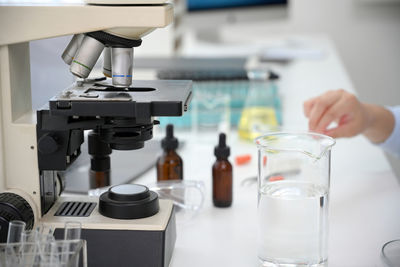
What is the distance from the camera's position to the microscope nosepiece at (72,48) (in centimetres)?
100

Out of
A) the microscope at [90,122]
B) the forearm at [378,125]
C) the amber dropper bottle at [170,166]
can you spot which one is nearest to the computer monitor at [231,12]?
the forearm at [378,125]

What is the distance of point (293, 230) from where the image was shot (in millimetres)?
966

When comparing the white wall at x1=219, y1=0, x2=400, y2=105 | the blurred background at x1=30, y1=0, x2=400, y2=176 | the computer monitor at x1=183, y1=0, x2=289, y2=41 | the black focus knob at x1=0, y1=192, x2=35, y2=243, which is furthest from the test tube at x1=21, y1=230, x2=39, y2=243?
the white wall at x1=219, y1=0, x2=400, y2=105

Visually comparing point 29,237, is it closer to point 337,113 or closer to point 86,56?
point 86,56

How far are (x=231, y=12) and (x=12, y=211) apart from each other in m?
2.26

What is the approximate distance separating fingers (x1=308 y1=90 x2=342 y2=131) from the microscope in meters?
0.51

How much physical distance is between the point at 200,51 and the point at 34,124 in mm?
2172

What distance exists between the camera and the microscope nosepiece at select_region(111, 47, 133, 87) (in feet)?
3.23

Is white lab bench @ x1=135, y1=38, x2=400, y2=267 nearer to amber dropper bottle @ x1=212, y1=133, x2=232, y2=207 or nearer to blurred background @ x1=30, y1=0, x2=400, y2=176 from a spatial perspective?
amber dropper bottle @ x1=212, y1=133, x2=232, y2=207

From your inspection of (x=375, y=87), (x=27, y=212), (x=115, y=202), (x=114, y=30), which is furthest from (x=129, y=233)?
(x=375, y=87)

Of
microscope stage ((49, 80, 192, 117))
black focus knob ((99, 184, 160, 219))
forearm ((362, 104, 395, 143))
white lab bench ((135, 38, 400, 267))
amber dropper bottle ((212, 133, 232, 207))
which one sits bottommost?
white lab bench ((135, 38, 400, 267))

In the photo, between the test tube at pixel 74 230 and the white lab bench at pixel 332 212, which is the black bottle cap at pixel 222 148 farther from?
the test tube at pixel 74 230

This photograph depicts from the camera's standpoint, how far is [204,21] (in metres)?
3.07

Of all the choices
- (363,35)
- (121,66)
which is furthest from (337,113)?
(363,35)
